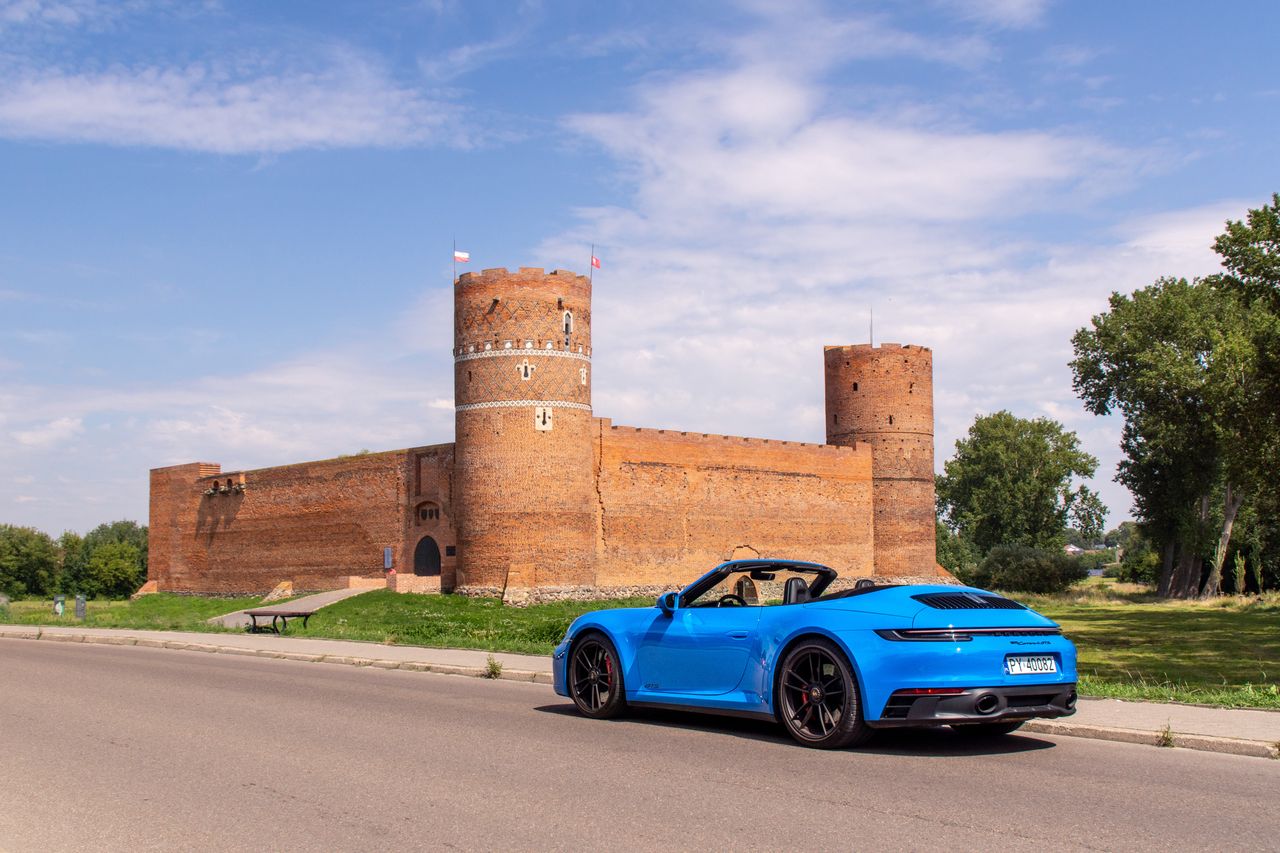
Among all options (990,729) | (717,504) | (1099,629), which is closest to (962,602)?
(990,729)

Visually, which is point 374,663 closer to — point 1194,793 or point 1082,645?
point 1194,793

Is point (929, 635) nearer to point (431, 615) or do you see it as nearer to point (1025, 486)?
point (431, 615)

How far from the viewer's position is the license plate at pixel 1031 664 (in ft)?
27.9

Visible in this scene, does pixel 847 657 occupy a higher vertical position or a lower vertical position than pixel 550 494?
lower

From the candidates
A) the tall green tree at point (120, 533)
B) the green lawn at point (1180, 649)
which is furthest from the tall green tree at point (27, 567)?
the green lawn at point (1180, 649)

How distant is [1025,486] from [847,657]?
8264 cm

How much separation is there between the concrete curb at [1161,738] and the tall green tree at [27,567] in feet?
342

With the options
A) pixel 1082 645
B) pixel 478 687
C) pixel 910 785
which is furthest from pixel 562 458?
pixel 910 785

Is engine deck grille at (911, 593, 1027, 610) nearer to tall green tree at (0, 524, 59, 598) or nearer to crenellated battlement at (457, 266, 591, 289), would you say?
crenellated battlement at (457, 266, 591, 289)

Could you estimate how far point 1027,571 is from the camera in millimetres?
68938

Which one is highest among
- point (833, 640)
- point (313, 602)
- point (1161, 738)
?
point (833, 640)

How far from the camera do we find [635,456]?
50.7 metres

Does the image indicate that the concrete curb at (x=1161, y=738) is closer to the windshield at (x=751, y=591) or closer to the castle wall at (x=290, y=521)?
the windshield at (x=751, y=591)

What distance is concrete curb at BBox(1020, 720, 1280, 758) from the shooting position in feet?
28.2
